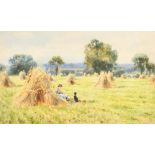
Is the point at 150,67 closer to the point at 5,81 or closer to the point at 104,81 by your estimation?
the point at 104,81

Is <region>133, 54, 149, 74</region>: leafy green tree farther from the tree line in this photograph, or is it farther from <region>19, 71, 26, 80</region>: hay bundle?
<region>19, 71, 26, 80</region>: hay bundle

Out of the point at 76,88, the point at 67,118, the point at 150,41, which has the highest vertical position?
the point at 150,41

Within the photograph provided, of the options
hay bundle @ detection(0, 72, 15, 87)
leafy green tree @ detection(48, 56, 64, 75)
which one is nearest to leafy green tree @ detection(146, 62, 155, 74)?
leafy green tree @ detection(48, 56, 64, 75)

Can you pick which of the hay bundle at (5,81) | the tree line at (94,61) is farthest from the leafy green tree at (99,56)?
the hay bundle at (5,81)

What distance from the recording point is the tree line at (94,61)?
444 cm

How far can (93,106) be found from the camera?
4492mm

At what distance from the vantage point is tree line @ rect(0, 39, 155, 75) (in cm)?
444

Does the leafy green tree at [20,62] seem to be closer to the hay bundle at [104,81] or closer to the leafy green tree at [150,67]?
the hay bundle at [104,81]

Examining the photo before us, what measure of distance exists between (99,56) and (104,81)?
29 cm

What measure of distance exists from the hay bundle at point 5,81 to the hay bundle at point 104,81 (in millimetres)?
943
